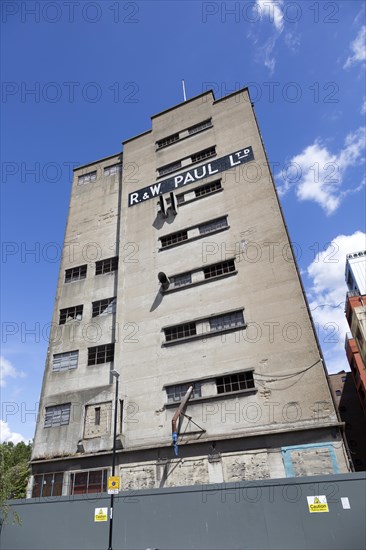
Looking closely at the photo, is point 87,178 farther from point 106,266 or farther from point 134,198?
point 106,266

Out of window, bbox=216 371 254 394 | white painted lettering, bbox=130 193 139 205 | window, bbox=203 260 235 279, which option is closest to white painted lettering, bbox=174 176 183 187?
white painted lettering, bbox=130 193 139 205

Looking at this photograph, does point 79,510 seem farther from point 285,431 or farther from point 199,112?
point 199,112

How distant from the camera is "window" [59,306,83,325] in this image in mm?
29969

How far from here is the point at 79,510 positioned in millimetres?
17438

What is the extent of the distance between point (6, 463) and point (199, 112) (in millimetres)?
32239

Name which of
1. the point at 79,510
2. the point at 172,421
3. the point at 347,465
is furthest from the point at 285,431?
the point at 79,510

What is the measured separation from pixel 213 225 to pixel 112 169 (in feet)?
51.4

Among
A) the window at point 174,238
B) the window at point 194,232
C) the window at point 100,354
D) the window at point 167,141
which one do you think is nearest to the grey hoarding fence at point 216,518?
the window at point 100,354

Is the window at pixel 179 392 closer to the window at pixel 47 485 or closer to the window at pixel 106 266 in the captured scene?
the window at pixel 47 485

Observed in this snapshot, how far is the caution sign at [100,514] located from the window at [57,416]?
884 centimetres

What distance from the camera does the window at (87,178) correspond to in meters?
38.3

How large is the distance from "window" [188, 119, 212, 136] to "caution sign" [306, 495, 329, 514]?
2929 cm

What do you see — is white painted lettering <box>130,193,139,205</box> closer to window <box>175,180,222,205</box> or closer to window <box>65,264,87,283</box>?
window <box>175,180,222,205</box>

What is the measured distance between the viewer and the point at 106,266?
3136cm
